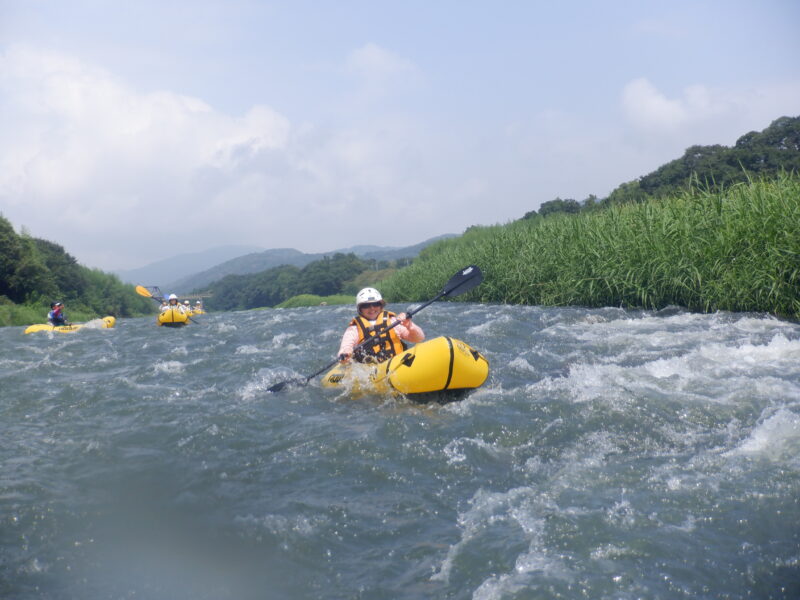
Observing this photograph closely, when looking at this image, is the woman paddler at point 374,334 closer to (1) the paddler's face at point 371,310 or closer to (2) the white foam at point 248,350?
(1) the paddler's face at point 371,310

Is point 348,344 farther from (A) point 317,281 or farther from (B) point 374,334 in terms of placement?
(A) point 317,281

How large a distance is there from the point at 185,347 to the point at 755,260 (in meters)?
8.26

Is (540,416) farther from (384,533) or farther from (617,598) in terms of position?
(617,598)

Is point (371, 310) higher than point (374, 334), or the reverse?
point (371, 310)

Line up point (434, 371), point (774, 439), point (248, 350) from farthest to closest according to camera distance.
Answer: point (248, 350) < point (434, 371) < point (774, 439)

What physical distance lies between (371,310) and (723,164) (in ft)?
72.9

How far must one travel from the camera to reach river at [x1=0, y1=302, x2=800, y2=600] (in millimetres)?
2348

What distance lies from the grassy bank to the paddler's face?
502cm

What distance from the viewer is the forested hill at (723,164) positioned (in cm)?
2184

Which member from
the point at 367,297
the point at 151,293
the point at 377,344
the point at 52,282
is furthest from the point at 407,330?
the point at 52,282

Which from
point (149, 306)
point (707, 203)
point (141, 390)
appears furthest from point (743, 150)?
point (149, 306)

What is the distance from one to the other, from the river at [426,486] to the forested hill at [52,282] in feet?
69.7

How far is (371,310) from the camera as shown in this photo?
590 centimetres

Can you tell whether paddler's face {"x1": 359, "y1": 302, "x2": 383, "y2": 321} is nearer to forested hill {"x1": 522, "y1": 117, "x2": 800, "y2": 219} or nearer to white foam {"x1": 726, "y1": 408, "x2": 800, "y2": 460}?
white foam {"x1": 726, "y1": 408, "x2": 800, "y2": 460}
